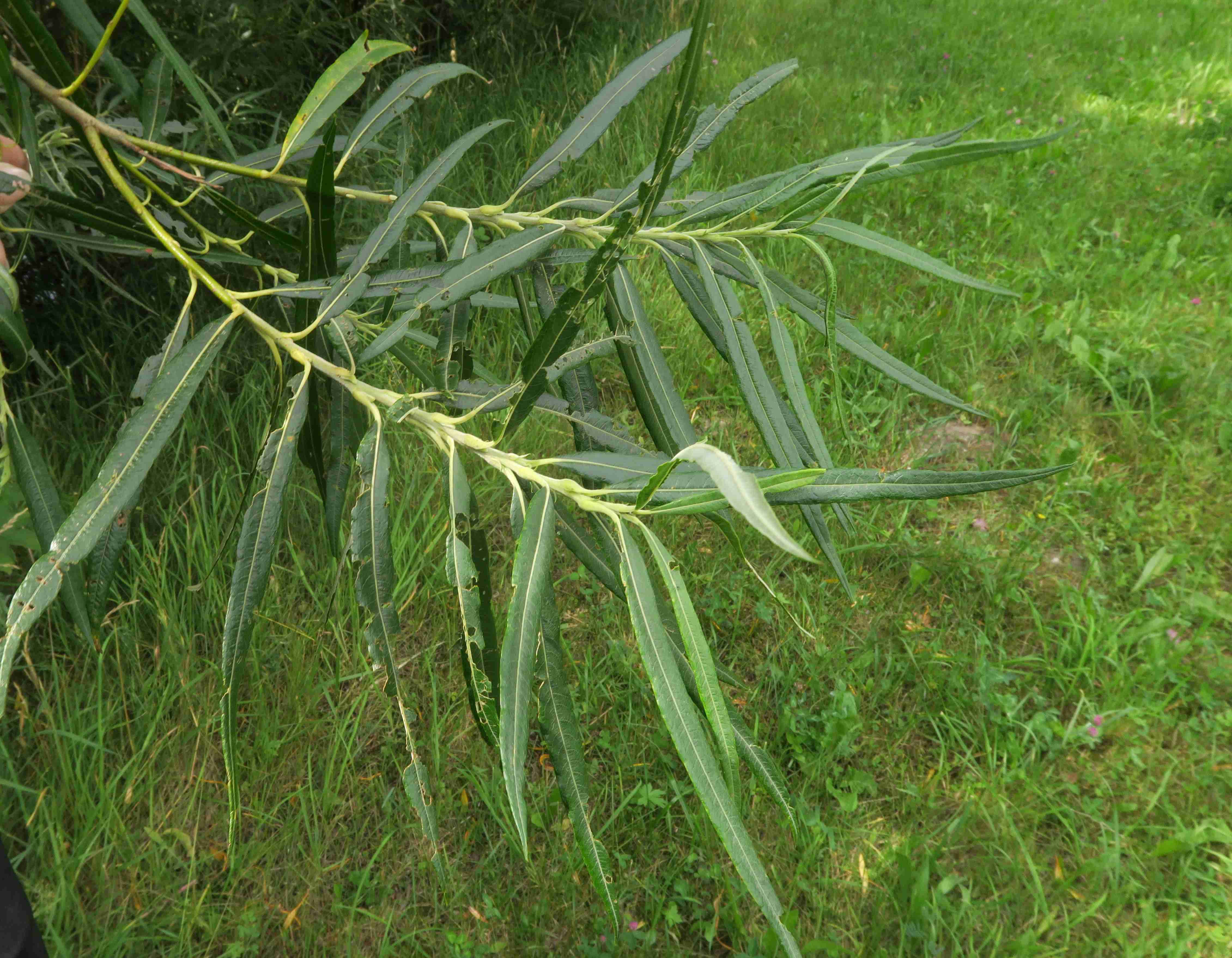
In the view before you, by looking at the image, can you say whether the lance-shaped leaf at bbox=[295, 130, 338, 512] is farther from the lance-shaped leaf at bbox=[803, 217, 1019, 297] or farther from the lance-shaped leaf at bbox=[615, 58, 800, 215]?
the lance-shaped leaf at bbox=[803, 217, 1019, 297]

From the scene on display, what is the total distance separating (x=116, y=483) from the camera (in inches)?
31.0

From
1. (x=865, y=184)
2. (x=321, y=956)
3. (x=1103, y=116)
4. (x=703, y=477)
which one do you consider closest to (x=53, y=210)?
(x=703, y=477)

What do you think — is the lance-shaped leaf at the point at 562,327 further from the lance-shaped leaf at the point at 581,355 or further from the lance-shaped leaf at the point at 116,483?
the lance-shaped leaf at the point at 116,483

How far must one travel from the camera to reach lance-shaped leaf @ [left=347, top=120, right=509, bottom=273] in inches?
38.6

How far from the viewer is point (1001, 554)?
2.41m

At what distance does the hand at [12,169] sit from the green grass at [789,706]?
21.6 inches

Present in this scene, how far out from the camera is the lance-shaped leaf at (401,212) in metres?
0.98

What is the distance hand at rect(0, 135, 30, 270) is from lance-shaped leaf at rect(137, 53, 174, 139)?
174 mm

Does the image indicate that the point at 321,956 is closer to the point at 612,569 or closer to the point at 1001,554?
the point at 612,569

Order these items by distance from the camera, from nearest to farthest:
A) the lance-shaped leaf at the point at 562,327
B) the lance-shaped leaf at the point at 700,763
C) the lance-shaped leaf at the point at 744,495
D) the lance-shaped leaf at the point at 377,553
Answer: the lance-shaped leaf at the point at 744,495, the lance-shaped leaf at the point at 700,763, the lance-shaped leaf at the point at 562,327, the lance-shaped leaf at the point at 377,553

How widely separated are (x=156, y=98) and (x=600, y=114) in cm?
56

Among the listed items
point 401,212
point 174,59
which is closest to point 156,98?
point 174,59

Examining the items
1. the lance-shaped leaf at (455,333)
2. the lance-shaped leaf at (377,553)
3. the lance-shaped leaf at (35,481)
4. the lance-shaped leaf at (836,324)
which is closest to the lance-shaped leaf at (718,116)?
the lance-shaped leaf at (836,324)

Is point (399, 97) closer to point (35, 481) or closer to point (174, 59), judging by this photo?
point (174, 59)
